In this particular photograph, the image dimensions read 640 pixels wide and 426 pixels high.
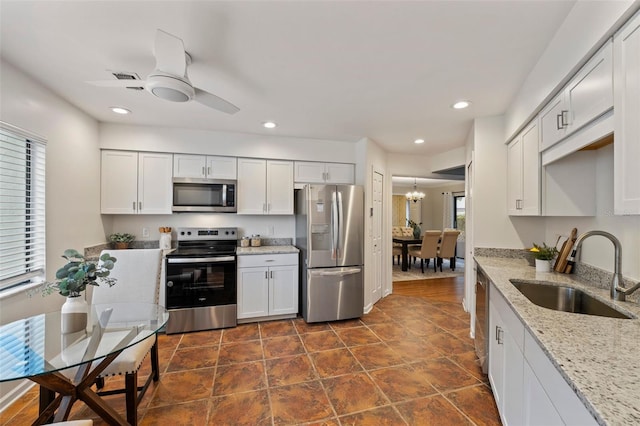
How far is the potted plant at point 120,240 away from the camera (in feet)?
10.8

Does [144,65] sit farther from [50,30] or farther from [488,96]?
[488,96]

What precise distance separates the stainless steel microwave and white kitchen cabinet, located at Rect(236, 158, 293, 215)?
13cm

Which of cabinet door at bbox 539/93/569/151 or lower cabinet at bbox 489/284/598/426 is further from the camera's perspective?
cabinet door at bbox 539/93/569/151

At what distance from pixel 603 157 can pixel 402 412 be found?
2.18 metres

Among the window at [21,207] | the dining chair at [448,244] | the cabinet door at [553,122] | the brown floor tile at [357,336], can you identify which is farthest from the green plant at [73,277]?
the dining chair at [448,244]

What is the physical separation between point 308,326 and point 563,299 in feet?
8.07

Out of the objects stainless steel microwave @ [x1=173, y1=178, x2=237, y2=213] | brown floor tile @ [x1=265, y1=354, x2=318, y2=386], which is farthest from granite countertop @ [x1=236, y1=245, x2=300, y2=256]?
brown floor tile @ [x1=265, y1=354, x2=318, y2=386]

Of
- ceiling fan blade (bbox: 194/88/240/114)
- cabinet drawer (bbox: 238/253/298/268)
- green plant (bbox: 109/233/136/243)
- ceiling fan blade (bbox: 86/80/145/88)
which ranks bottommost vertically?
cabinet drawer (bbox: 238/253/298/268)

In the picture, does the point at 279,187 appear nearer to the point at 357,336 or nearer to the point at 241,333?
the point at 241,333

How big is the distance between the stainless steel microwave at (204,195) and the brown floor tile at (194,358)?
1.58 metres

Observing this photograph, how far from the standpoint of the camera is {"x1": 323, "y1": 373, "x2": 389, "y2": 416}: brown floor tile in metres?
1.92

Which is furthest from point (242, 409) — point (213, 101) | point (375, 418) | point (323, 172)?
point (323, 172)

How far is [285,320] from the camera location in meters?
3.53

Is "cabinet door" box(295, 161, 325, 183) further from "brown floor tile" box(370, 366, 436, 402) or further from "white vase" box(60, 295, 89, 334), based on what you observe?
"white vase" box(60, 295, 89, 334)
